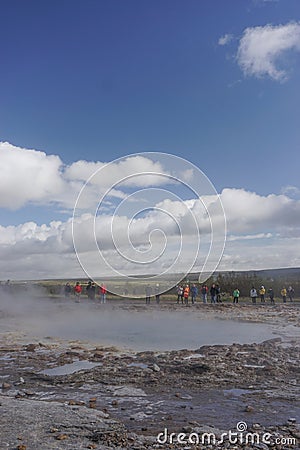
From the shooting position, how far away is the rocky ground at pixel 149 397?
6738 millimetres

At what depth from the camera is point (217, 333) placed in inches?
723

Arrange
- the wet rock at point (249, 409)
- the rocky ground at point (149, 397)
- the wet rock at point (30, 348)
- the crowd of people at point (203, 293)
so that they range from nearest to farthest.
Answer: the rocky ground at point (149, 397) < the wet rock at point (249, 409) < the wet rock at point (30, 348) < the crowd of people at point (203, 293)

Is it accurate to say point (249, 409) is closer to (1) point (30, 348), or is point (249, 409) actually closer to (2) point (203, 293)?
(1) point (30, 348)

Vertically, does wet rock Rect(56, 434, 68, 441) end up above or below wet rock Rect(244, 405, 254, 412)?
below

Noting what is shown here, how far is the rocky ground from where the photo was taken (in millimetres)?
6738

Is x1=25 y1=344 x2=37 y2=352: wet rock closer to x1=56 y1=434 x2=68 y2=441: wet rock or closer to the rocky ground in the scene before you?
the rocky ground

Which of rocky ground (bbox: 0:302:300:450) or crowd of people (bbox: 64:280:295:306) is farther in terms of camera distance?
crowd of people (bbox: 64:280:295:306)

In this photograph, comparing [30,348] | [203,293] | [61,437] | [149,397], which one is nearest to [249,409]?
[149,397]

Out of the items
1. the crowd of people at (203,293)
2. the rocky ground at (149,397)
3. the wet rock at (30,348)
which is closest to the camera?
the rocky ground at (149,397)

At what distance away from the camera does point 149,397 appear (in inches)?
354

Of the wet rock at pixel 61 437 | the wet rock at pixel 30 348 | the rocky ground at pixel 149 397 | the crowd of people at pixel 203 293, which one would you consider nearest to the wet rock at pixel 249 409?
the rocky ground at pixel 149 397

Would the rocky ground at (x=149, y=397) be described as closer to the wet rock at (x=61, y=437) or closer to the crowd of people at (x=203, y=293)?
the wet rock at (x=61, y=437)

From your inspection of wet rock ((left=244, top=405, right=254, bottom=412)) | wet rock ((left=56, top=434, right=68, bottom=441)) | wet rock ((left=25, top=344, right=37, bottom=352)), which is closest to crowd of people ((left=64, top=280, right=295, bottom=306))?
wet rock ((left=25, top=344, right=37, bottom=352))

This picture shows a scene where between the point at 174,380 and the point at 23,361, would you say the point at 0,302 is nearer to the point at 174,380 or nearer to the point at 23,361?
the point at 23,361
